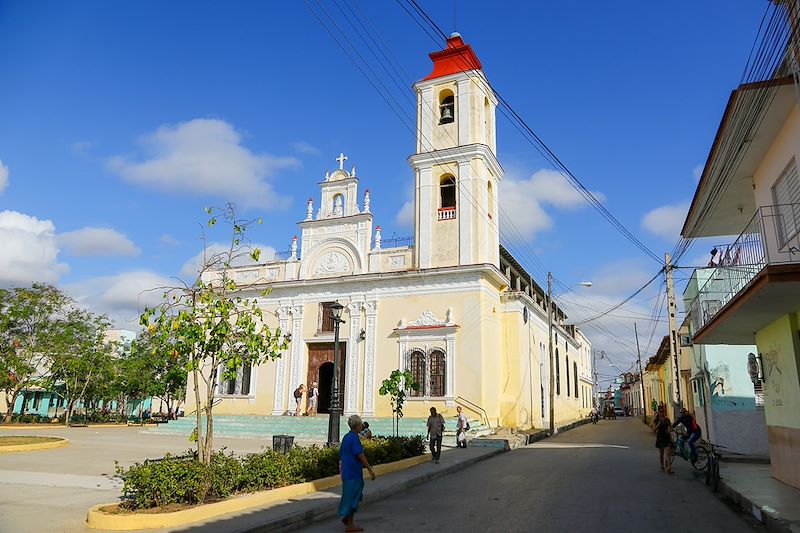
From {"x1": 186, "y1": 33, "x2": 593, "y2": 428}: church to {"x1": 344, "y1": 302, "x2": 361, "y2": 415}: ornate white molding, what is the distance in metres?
0.05

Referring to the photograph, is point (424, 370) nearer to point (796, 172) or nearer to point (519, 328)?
point (519, 328)

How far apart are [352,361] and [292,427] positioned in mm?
4282

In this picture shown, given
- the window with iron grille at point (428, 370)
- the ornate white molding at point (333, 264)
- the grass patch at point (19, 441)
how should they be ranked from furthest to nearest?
the ornate white molding at point (333, 264), the window with iron grille at point (428, 370), the grass patch at point (19, 441)

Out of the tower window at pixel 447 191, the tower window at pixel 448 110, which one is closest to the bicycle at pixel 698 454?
the tower window at pixel 447 191

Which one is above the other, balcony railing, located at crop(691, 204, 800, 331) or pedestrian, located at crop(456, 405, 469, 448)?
balcony railing, located at crop(691, 204, 800, 331)

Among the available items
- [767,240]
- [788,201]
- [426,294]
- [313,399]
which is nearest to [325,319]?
[313,399]

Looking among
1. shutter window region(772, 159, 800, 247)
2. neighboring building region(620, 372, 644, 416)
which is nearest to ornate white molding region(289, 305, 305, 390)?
shutter window region(772, 159, 800, 247)

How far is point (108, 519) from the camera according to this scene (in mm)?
7254

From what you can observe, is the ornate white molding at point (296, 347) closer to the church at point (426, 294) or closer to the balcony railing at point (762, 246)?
the church at point (426, 294)

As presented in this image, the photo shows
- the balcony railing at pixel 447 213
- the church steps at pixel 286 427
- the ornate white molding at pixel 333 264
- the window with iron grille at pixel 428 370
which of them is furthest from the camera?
the ornate white molding at pixel 333 264

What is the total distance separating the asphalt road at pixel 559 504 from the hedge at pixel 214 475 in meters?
1.57

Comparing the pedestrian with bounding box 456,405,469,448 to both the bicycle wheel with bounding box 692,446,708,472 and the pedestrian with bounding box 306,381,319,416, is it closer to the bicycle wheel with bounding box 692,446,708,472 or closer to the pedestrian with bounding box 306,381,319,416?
the bicycle wheel with bounding box 692,446,708,472

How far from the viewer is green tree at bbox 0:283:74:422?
27.2 m

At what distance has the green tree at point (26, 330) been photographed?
27.2m
